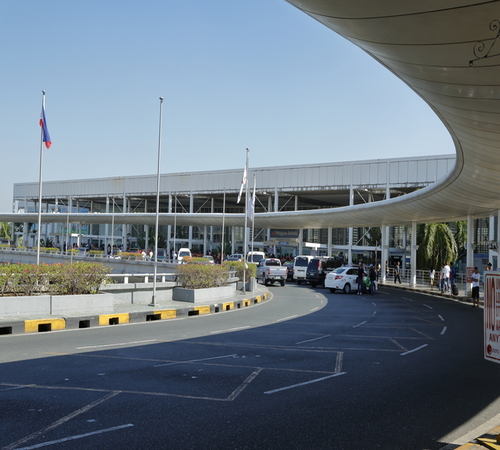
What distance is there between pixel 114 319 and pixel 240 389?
9.35 m

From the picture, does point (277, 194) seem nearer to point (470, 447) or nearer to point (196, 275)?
point (196, 275)

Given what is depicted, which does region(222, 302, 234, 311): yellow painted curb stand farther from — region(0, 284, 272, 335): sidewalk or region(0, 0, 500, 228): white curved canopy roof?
region(0, 0, 500, 228): white curved canopy roof

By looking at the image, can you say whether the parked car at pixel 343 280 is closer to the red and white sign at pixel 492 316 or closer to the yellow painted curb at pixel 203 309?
the yellow painted curb at pixel 203 309

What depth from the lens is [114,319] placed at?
1688cm

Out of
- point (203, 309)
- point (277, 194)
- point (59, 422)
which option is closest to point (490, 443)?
point (59, 422)

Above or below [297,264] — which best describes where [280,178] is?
above

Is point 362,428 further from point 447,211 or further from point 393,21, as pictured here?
point 447,211

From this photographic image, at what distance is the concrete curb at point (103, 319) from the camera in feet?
46.5

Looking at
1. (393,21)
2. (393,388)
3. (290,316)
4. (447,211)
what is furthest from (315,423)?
(447,211)

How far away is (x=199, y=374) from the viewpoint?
9.54m

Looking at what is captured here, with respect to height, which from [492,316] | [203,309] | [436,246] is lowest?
[203,309]

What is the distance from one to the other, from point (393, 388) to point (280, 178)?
192ft

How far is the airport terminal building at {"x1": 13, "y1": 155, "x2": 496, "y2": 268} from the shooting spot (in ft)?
192

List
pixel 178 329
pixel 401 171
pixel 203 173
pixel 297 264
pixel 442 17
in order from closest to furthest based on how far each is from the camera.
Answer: pixel 442 17 < pixel 178 329 < pixel 297 264 < pixel 401 171 < pixel 203 173
